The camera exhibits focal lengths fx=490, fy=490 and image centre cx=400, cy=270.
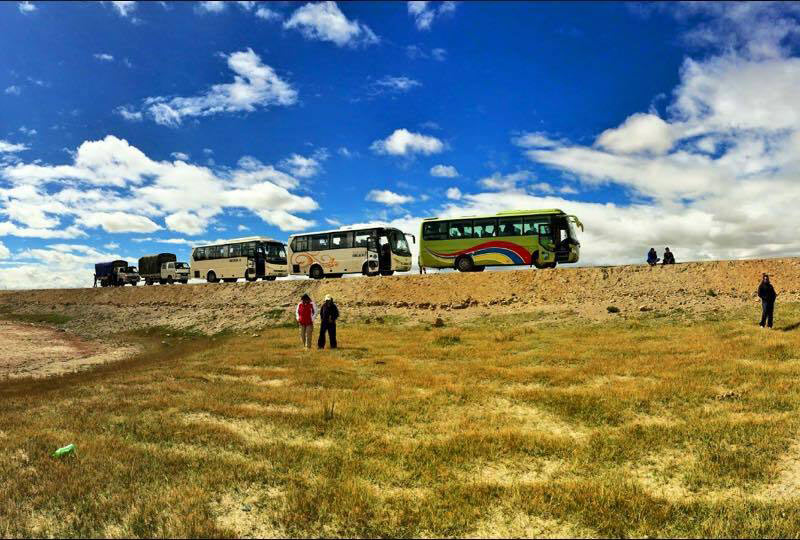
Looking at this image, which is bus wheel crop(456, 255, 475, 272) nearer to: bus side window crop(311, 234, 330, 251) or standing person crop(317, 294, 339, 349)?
bus side window crop(311, 234, 330, 251)

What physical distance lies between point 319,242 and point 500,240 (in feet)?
49.1

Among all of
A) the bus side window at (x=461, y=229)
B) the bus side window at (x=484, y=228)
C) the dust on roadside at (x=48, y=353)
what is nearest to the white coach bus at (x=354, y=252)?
the bus side window at (x=461, y=229)

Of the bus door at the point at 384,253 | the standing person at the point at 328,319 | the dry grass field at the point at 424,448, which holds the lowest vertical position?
the dry grass field at the point at 424,448

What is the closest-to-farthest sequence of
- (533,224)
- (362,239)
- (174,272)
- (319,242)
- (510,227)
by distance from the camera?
(533,224) < (510,227) < (362,239) < (319,242) < (174,272)

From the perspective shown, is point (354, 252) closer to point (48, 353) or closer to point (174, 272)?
point (48, 353)

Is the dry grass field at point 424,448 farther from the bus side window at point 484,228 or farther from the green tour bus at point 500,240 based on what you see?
the bus side window at point 484,228

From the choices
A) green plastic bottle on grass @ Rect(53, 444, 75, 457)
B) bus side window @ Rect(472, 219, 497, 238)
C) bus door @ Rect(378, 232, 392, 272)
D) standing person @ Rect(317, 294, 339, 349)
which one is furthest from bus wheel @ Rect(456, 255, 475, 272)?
green plastic bottle on grass @ Rect(53, 444, 75, 457)

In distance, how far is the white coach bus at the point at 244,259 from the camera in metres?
45.6

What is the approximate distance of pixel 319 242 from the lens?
40062mm

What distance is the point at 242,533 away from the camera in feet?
19.2

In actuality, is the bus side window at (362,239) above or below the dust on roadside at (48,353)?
above

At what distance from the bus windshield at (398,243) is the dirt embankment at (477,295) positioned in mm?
3175

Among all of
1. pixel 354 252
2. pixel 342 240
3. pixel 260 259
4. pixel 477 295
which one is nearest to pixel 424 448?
pixel 477 295

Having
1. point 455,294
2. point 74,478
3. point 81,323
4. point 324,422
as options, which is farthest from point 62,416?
point 81,323
